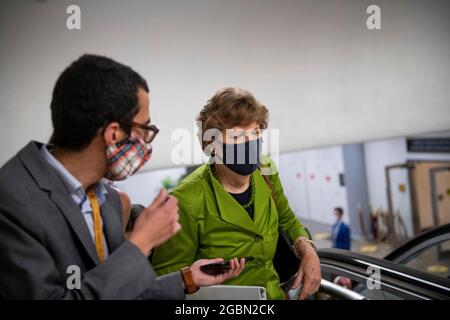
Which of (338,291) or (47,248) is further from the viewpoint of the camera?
(338,291)

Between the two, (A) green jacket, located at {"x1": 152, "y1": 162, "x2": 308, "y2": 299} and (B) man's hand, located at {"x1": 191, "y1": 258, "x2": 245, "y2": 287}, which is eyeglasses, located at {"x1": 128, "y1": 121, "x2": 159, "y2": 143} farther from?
(B) man's hand, located at {"x1": 191, "y1": 258, "x2": 245, "y2": 287}

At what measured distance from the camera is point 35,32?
2.10 m

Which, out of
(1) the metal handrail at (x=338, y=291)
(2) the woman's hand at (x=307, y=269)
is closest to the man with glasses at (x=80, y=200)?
(2) the woman's hand at (x=307, y=269)

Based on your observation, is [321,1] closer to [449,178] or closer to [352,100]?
[352,100]

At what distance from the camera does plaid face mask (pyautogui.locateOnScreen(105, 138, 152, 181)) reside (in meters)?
1.43

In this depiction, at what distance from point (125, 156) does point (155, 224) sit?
0.83 feet

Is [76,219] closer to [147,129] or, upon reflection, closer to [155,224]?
[155,224]

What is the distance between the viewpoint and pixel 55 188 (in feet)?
4.56

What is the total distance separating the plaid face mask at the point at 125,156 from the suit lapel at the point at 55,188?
0.53 ft

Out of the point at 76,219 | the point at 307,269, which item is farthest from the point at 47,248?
the point at 307,269

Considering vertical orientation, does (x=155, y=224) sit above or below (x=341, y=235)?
above

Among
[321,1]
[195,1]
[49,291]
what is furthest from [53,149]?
[321,1]

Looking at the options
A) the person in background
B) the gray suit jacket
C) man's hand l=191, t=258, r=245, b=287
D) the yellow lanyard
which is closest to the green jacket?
man's hand l=191, t=258, r=245, b=287

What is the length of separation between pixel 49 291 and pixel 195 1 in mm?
1633
